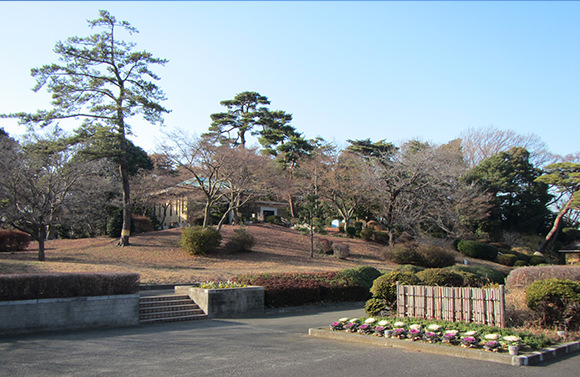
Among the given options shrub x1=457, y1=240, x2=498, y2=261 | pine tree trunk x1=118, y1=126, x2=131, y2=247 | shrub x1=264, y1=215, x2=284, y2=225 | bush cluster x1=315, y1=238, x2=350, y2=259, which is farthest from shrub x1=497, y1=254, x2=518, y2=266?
pine tree trunk x1=118, y1=126, x2=131, y2=247

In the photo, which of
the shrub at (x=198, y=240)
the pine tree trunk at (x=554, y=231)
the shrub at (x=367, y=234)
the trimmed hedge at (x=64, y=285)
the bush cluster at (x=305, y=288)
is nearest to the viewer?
the trimmed hedge at (x=64, y=285)

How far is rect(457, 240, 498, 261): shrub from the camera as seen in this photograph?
125 feet

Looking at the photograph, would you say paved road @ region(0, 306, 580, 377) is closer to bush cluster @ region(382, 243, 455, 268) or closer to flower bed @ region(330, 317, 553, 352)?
flower bed @ region(330, 317, 553, 352)

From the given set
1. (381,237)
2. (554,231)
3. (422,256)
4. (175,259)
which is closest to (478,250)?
(381,237)

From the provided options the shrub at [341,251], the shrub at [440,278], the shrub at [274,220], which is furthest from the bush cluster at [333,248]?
the shrub at [440,278]

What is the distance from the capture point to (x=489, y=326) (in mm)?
Result: 9984

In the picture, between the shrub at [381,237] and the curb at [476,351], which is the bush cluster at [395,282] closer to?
the curb at [476,351]

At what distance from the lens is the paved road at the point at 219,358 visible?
Answer: 732 centimetres

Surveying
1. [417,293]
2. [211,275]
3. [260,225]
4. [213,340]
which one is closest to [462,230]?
[260,225]

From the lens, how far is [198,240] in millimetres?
27812

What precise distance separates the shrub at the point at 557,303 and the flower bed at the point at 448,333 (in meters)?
1.55

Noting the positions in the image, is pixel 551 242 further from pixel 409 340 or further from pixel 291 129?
pixel 409 340

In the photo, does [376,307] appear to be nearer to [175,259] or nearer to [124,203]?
[175,259]

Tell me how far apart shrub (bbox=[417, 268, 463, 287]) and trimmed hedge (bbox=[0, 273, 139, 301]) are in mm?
8748
